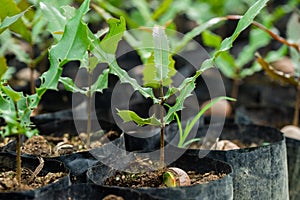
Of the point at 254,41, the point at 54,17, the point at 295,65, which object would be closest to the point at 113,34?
the point at 54,17

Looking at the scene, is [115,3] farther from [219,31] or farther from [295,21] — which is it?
[295,21]

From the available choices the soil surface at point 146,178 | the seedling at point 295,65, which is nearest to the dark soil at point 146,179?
the soil surface at point 146,178

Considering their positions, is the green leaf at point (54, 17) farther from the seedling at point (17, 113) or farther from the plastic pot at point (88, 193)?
the plastic pot at point (88, 193)

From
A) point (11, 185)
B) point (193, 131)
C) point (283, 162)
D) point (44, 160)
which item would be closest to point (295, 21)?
point (193, 131)

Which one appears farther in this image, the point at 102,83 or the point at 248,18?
the point at 102,83

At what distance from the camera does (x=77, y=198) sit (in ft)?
2.51

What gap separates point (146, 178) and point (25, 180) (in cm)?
22

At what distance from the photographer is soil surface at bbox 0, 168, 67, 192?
759 millimetres

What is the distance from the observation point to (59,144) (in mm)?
1090

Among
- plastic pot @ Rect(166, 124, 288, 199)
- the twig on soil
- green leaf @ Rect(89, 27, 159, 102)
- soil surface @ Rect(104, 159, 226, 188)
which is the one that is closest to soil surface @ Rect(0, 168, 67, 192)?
the twig on soil

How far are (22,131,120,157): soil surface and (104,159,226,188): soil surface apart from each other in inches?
6.2

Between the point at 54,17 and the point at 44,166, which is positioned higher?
the point at 54,17

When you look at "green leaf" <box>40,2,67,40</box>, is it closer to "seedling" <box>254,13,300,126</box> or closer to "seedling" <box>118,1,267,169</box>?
"seedling" <box>118,1,267,169</box>

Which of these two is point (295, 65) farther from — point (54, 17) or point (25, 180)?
point (25, 180)
